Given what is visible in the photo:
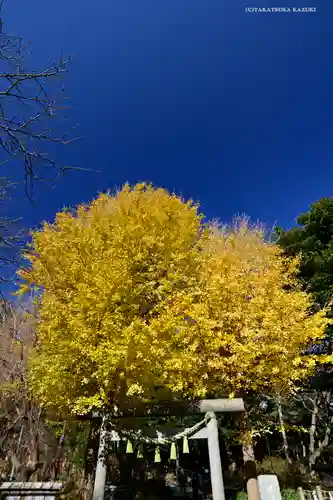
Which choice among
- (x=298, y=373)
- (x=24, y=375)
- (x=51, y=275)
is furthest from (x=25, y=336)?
(x=298, y=373)

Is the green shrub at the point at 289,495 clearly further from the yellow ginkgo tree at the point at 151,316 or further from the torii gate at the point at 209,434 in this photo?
the yellow ginkgo tree at the point at 151,316

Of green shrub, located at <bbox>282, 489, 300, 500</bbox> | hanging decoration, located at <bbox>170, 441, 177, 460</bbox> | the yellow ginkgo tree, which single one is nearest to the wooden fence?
the yellow ginkgo tree

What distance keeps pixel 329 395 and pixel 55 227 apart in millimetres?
14932

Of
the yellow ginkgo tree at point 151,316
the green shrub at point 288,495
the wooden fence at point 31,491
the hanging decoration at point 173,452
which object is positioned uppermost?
the yellow ginkgo tree at point 151,316

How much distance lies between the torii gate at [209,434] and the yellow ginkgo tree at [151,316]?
37cm

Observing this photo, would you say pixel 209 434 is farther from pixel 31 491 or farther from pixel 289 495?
pixel 289 495

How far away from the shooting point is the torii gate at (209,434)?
22.9ft

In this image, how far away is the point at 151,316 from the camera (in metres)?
9.48

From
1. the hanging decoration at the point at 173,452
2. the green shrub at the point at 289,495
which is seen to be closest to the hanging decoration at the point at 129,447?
the hanging decoration at the point at 173,452

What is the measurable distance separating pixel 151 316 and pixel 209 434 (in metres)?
3.51

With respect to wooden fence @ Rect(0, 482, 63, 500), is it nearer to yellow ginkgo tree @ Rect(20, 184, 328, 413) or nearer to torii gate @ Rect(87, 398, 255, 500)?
yellow ginkgo tree @ Rect(20, 184, 328, 413)

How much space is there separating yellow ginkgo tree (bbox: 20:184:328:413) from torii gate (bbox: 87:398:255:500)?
1.21 feet

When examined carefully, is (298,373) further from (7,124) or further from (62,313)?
(7,124)

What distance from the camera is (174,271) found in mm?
9969
